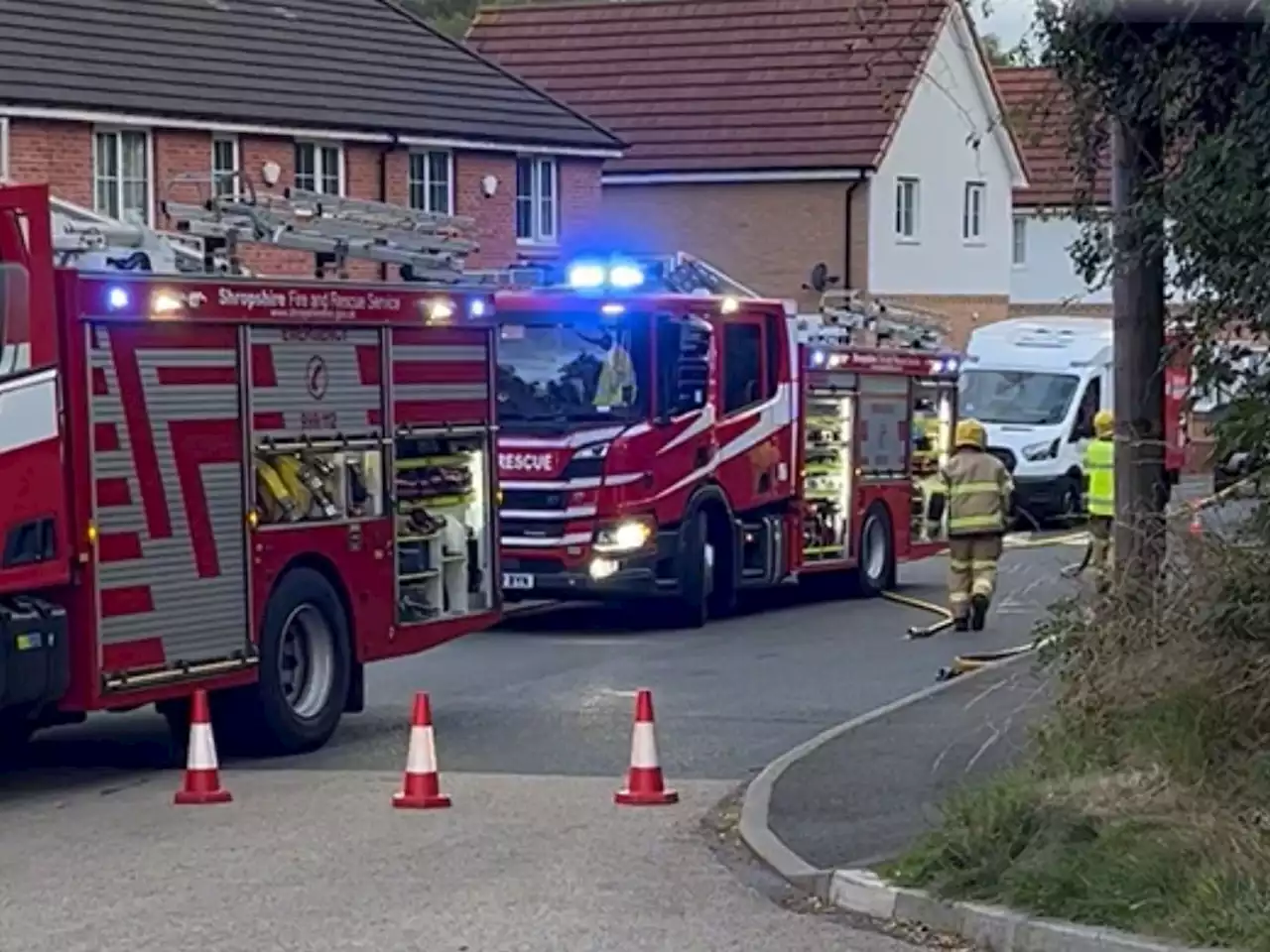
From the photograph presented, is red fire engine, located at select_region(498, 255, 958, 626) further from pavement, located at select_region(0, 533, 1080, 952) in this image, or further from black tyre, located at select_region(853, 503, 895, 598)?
pavement, located at select_region(0, 533, 1080, 952)

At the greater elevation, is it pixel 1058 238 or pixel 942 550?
pixel 1058 238

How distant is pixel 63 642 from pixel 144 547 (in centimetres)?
78

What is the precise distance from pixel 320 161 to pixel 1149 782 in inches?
1084

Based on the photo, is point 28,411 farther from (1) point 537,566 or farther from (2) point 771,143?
(2) point 771,143

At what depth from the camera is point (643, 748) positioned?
41.5ft

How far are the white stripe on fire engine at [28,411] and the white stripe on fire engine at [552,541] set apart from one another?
333 inches

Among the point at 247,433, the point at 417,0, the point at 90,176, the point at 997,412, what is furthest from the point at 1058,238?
the point at 247,433

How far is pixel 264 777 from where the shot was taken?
44.9 feet

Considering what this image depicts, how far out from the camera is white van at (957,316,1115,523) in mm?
34562


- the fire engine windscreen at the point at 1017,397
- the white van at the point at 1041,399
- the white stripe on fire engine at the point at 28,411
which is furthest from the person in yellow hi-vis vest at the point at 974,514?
the fire engine windscreen at the point at 1017,397

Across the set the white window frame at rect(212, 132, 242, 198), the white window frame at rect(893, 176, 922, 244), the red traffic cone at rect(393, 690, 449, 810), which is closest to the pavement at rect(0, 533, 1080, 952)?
the red traffic cone at rect(393, 690, 449, 810)

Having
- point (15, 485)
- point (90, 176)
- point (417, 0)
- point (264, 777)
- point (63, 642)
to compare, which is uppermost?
point (417, 0)

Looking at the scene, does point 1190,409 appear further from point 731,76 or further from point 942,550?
point 731,76

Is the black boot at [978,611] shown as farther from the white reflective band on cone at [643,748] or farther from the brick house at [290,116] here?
Result: the brick house at [290,116]
